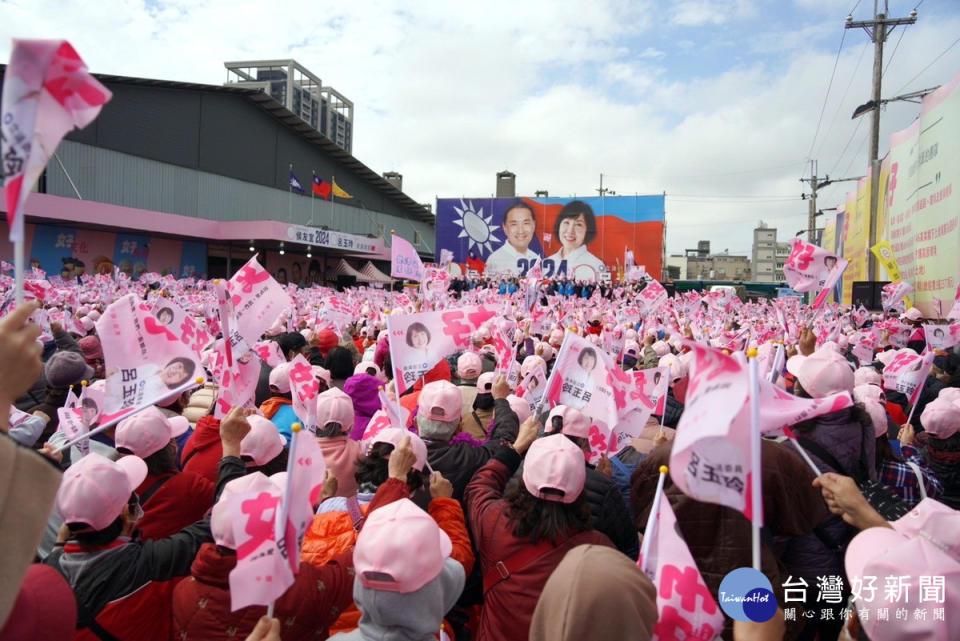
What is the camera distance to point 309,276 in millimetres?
34781

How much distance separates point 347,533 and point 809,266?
18.0 ft

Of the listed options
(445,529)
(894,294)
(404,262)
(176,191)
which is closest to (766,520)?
(445,529)

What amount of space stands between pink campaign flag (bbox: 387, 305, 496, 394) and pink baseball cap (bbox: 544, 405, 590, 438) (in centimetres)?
110

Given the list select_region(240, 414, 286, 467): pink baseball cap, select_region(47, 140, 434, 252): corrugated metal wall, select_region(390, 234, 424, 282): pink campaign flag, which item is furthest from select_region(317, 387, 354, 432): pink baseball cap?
select_region(47, 140, 434, 252): corrugated metal wall

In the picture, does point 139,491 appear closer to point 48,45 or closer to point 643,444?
point 48,45

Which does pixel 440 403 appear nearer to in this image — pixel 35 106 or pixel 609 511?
pixel 609 511

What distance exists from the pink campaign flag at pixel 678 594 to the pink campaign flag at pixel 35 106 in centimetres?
196

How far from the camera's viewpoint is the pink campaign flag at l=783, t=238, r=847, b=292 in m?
5.97

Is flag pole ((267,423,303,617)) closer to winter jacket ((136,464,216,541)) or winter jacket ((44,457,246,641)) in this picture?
winter jacket ((44,457,246,641))

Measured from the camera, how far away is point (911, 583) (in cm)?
133

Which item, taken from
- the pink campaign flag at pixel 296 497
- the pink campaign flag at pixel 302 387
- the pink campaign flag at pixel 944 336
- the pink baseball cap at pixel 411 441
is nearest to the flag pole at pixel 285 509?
the pink campaign flag at pixel 296 497

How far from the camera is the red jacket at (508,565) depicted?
2.15 meters

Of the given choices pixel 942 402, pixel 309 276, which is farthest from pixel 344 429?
pixel 309 276

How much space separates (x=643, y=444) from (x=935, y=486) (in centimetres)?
187
